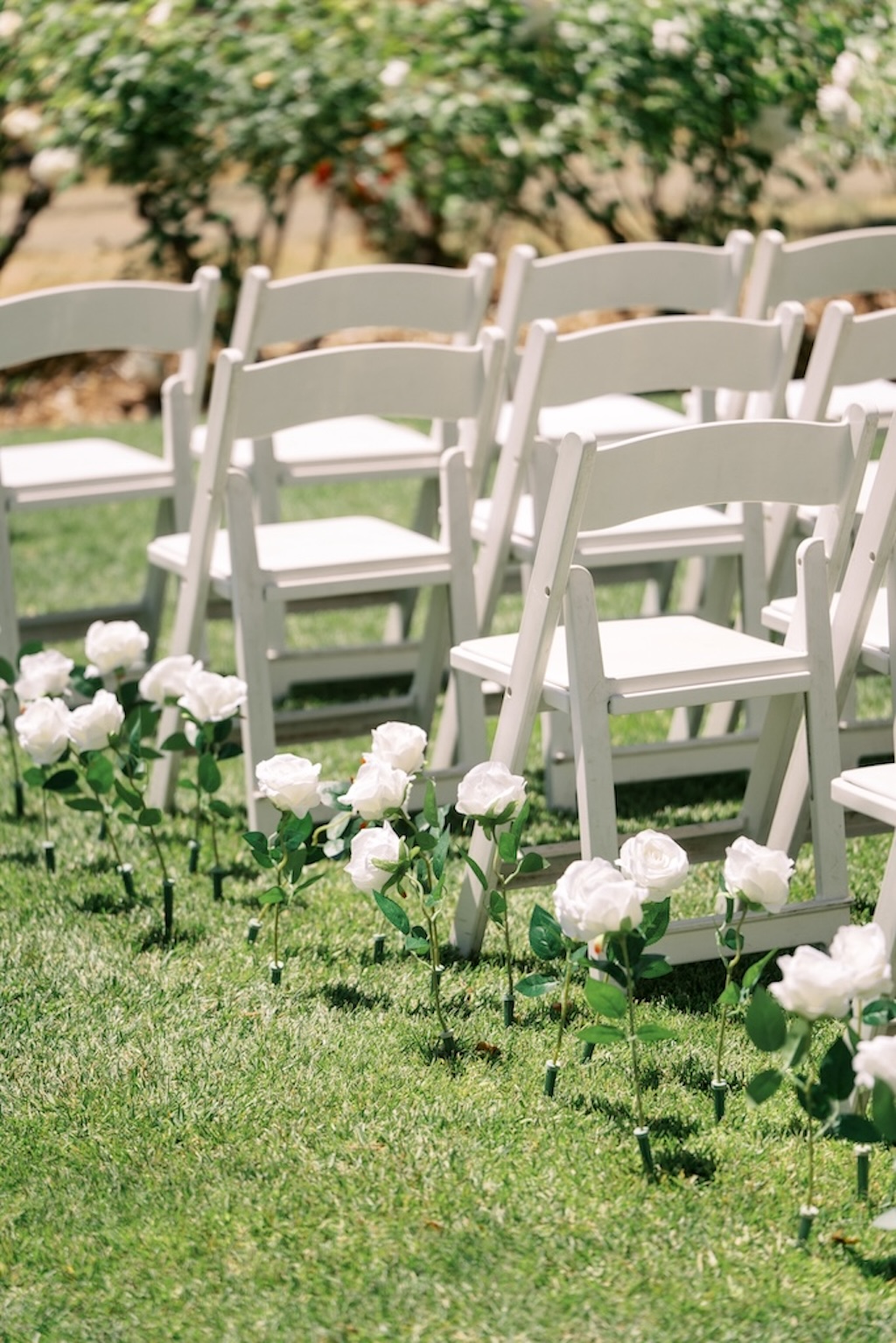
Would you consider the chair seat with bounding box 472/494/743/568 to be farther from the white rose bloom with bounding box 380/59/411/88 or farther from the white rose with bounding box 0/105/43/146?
the white rose with bounding box 0/105/43/146

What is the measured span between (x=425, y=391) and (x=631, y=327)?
466 millimetres

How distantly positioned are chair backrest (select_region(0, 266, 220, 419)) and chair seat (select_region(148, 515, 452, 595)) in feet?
1.84

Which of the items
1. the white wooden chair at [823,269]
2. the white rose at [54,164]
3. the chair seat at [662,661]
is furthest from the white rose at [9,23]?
the chair seat at [662,661]

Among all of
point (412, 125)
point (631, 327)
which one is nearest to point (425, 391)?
point (631, 327)

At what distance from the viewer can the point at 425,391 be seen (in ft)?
12.8

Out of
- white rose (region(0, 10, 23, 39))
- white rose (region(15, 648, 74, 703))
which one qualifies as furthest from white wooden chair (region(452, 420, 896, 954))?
white rose (region(0, 10, 23, 39))

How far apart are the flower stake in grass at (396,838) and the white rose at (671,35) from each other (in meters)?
5.79

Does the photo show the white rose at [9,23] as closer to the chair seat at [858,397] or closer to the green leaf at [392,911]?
the chair seat at [858,397]

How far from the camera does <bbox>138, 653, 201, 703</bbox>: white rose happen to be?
3.74m

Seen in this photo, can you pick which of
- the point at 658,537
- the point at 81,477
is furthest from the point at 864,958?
the point at 81,477

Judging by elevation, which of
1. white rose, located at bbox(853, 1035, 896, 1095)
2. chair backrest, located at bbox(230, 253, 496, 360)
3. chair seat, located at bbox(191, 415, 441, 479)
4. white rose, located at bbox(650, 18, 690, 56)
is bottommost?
chair seat, located at bbox(191, 415, 441, 479)

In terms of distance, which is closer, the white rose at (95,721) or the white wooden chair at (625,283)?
the white rose at (95,721)

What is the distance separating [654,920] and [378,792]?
513 millimetres

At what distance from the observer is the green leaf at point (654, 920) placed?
264cm
